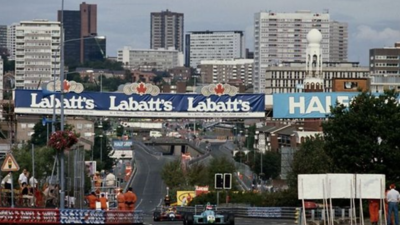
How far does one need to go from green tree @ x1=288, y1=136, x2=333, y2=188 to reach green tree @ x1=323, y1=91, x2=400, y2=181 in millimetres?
16172

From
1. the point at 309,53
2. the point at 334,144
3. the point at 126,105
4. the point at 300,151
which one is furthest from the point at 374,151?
the point at 309,53

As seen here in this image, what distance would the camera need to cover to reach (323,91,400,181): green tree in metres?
68.8

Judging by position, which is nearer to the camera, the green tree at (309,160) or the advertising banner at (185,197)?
the green tree at (309,160)

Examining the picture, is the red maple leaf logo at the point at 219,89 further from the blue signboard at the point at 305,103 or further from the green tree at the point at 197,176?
the green tree at the point at 197,176

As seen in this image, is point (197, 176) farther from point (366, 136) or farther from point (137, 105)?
point (366, 136)

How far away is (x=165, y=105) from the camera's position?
88875 millimetres

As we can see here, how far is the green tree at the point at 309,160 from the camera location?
9062cm

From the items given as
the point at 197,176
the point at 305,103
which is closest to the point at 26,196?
the point at 305,103

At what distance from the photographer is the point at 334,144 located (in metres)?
70.2

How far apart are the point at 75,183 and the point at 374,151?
14.9 meters

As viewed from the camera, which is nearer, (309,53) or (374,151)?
(374,151)

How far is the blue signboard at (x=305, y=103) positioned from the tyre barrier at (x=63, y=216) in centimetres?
3551

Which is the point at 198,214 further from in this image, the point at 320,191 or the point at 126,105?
the point at 126,105

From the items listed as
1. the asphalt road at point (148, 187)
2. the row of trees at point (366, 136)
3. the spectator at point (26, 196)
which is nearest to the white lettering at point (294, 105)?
the row of trees at point (366, 136)
